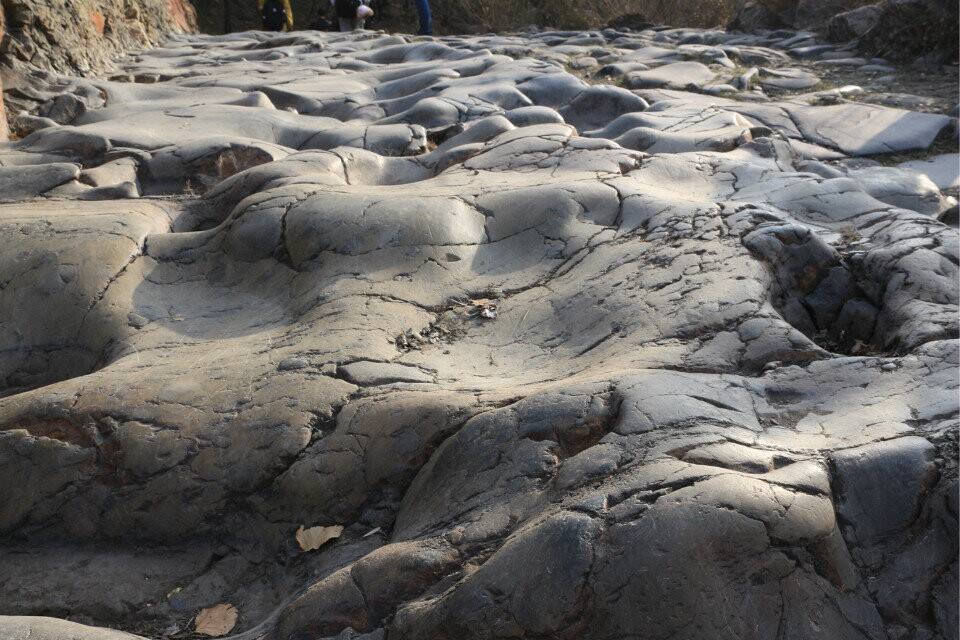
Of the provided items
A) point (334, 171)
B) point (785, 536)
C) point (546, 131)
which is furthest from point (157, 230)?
point (785, 536)

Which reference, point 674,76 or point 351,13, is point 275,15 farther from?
point 674,76

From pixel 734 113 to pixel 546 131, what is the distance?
4.51 ft

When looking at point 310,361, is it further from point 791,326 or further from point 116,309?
point 791,326

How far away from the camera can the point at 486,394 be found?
99.0 inches

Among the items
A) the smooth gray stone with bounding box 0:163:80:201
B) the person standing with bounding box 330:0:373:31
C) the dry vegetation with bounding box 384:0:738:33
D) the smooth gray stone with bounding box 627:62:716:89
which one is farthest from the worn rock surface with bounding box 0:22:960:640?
the dry vegetation with bounding box 384:0:738:33

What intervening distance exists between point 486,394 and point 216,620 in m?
0.97

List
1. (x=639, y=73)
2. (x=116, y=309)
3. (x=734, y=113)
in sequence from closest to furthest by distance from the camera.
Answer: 1. (x=116, y=309)
2. (x=734, y=113)
3. (x=639, y=73)

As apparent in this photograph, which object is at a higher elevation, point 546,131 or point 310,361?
point 546,131

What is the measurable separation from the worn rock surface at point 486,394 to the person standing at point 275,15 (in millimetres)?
8912

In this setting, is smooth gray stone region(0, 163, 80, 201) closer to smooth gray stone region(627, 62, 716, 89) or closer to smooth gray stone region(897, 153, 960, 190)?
smooth gray stone region(627, 62, 716, 89)

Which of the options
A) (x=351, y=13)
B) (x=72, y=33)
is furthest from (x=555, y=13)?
(x=72, y=33)

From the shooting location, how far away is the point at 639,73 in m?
7.45

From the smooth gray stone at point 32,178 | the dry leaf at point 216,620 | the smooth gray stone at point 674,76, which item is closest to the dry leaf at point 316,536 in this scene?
the dry leaf at point 216,620

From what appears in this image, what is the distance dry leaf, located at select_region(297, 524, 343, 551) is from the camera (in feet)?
7.90
